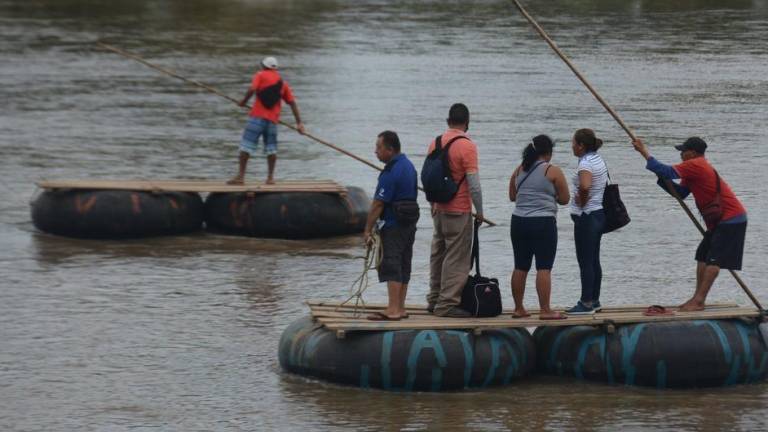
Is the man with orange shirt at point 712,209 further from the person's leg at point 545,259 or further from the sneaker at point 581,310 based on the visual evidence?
the person's leg at point 545,259

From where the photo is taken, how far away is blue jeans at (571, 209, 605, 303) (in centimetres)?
1271

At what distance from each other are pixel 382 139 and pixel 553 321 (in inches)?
73.4

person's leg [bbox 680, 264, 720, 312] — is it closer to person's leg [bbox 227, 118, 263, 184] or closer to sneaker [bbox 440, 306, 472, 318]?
sneaker [bbox 440, 306, 472, 318]

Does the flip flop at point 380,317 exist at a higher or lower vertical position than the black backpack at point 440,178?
lower

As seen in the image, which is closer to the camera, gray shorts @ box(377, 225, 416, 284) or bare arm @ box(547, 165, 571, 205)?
bare arm @ box(547, 165, 571, 205)

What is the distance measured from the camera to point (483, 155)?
24.3 m

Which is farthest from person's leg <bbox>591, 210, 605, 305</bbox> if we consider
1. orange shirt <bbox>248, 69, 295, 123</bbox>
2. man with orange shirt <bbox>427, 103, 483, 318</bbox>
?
orange shirt <bbox>248, 69, 295, 123</bbox>

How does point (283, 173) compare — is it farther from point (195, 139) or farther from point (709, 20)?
point (709, 20)

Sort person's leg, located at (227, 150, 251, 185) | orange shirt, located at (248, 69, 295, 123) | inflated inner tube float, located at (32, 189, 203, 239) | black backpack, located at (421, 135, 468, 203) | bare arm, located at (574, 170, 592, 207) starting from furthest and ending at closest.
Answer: person's leg, located at (227, 150, 251, 185) → orange shirt, located at (248, 69, 295, 123) → inflated inner tube float, located at (32, 189, 203, 239) → bare arm, located at (574, 170, 592, 207) → black backpack, located at (421, 135, 468, 203)

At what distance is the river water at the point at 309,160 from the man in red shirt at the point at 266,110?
1.20 metres

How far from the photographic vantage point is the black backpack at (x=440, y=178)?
1232 cm

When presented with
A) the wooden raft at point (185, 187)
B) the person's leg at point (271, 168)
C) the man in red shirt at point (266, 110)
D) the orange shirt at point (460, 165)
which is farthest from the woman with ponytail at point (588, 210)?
the person's leg at point (271, 168)

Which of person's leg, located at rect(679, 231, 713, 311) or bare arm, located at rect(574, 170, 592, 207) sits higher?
bare arm, located at rect(574, 170, 592, 207)

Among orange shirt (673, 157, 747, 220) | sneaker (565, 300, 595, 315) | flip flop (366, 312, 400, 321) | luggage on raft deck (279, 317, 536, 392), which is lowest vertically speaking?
luggage on raft deck (279, 317, 536, 392)
